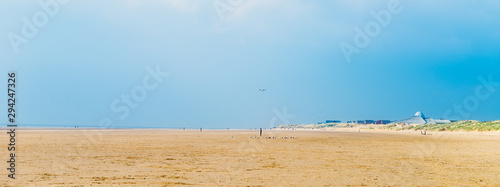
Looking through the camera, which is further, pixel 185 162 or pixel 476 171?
pixel 185 162

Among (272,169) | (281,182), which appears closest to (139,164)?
(272,169)

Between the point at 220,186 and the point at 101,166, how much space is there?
6.77m

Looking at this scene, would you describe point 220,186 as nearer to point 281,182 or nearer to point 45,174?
point 281,182

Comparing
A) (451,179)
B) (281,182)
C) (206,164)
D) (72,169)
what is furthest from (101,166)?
(451,179)

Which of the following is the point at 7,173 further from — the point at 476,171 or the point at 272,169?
the point at 476,171

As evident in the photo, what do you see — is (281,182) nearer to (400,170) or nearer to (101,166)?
(400,170)

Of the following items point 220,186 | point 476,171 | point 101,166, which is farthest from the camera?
point 101,166

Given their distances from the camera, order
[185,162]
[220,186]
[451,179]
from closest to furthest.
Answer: [220,186] < [451,179] < [185,162]

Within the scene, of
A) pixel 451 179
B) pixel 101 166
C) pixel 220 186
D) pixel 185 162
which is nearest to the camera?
pixel 220 186

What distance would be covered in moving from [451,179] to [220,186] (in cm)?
742

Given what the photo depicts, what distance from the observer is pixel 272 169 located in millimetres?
15422

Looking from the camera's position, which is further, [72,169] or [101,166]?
[101,166]

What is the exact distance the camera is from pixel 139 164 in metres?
17.0

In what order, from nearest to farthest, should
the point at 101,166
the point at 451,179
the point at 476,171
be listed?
the point at 451,179 < the point at 476,171 < the point at 101,166
